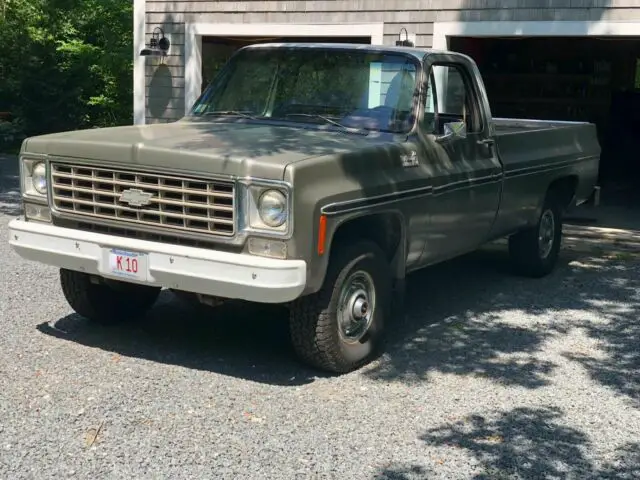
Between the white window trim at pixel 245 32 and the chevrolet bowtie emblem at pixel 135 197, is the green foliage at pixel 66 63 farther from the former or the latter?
the chevrolet bowtie emblem at pixel 135 197

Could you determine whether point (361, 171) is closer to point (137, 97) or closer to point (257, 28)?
point (257, 28)

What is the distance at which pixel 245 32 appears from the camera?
513 inches

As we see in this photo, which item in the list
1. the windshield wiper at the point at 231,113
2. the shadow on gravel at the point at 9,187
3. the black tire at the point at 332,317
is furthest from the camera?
the shadow on gravel at the point at 9,187

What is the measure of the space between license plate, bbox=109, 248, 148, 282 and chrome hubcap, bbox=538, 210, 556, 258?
439cm

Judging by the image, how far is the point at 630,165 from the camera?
705 inches

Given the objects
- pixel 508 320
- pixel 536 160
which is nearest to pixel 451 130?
pixel 508 320

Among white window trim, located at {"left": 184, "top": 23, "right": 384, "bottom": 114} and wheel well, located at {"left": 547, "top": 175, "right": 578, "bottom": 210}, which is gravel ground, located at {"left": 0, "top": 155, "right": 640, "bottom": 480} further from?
white window trim, located at {"left": 184, "top": 23, "right": 384, "bottom": 114}

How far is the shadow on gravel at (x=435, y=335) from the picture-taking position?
579 cm

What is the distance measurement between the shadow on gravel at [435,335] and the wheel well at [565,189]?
88 cm

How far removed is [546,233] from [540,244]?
160mm

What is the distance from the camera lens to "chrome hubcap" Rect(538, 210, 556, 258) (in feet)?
28.0

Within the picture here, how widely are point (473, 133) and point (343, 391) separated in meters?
2.58

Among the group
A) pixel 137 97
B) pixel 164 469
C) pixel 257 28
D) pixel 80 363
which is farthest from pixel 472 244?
pixel 137 97

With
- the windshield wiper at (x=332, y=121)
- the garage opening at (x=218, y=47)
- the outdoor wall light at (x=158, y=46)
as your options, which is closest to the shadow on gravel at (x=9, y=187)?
the outdoor wall light at (x=158, y=46)
